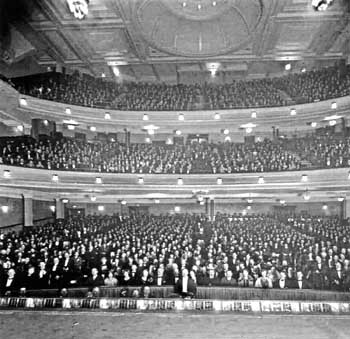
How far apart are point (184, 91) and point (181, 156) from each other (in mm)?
4139

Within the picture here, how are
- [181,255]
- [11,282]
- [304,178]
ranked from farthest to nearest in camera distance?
[304,178] < [181,255] < [11,282]

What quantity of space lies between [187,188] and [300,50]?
8.55 metres

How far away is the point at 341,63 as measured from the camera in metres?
16.6

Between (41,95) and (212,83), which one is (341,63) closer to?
(212,83)

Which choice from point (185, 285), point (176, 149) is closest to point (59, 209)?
point (176, 149)

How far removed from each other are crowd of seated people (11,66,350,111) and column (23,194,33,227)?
4403 mm

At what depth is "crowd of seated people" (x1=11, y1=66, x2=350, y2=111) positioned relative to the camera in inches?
618

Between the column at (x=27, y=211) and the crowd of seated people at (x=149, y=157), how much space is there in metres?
2.36

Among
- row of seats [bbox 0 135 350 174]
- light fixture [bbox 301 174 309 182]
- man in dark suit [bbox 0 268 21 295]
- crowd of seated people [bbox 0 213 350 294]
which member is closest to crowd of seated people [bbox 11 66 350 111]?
row of seats [bbox 0 135 350 174]

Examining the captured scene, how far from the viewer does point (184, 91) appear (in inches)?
699

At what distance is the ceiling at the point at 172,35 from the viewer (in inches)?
528

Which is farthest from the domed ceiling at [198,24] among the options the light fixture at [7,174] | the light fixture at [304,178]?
the light fixture at [7,174]

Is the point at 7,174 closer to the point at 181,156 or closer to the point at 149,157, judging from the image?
the point at 149,157

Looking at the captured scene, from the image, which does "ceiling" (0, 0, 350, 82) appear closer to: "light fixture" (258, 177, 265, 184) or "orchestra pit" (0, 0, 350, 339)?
"orchestra pit" (0, 0, 350, 339)
